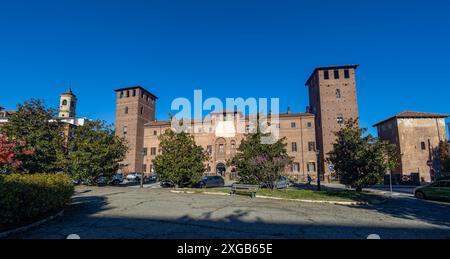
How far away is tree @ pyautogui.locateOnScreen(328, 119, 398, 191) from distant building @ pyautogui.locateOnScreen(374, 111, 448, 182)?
2506 cm

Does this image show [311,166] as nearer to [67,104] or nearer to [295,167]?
[295,167]

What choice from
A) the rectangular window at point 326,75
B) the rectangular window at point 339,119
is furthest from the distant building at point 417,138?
the rectangular window at point 326,75

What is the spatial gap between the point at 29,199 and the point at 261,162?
14150mm

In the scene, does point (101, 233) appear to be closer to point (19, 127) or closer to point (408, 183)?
point (19, 127)

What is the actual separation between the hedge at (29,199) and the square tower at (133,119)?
Result: 41.1m

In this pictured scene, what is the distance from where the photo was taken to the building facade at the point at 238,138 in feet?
131

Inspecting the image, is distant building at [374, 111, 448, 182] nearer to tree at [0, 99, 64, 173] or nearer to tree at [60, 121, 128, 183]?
tree at [60, 121, 128, 183]

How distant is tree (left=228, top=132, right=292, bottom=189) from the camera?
18.2m

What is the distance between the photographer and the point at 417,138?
37.6 meters

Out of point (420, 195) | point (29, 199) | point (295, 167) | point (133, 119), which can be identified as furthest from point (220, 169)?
point (29, 199)

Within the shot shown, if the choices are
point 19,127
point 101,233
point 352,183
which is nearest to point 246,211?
point 101,233

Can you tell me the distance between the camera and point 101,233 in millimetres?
6418

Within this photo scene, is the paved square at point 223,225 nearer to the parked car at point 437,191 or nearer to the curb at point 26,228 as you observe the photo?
the curb at point 26,228
